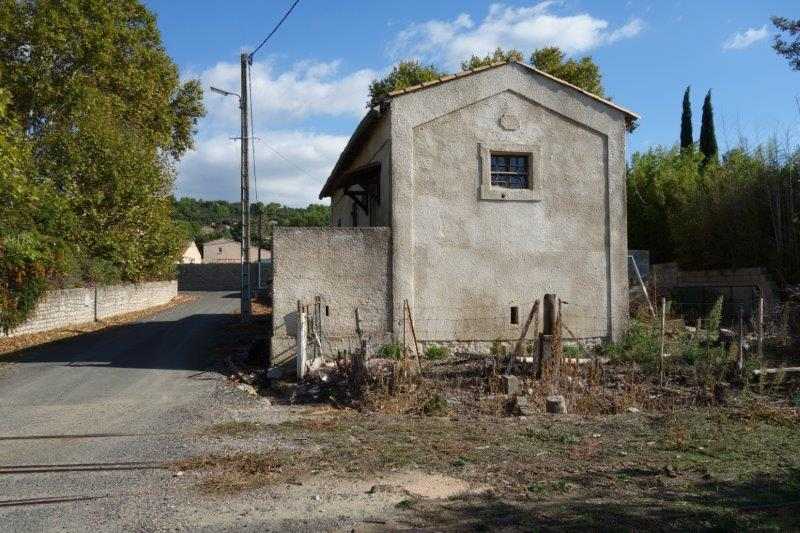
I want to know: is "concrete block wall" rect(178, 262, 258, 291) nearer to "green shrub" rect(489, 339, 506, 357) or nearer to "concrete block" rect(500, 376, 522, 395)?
"green shrub" rect(489, 339, 506, 357)

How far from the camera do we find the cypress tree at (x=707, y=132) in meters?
34.3

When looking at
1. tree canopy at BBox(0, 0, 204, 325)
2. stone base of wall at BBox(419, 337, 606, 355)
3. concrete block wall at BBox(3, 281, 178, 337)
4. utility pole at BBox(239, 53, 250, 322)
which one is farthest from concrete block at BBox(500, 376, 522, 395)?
tree canopy at BBox(0, 0, 204, 325)

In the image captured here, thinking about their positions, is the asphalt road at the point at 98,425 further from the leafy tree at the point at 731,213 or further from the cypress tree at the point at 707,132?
the cypress tree at the point at 707,132

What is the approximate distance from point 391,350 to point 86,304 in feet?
53.5

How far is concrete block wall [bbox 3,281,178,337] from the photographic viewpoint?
71.1 feet

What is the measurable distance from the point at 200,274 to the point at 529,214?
42.5m

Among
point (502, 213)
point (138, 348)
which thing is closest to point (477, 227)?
point (502, 213)

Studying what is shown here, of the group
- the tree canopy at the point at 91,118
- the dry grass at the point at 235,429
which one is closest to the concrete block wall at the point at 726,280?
the dry grass at the point at 235,429

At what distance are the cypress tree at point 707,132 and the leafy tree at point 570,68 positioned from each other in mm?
6621

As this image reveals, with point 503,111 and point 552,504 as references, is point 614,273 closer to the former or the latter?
point 503,111

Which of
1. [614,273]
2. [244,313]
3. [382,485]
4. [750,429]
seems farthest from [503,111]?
[244,313]

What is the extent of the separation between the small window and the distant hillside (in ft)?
178

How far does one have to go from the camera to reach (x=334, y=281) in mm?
13609

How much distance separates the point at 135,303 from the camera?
31.4 m
